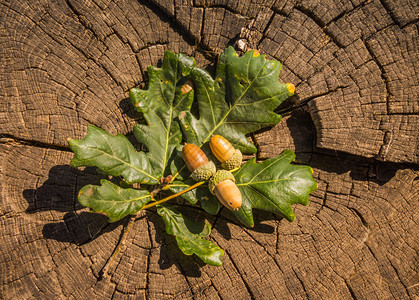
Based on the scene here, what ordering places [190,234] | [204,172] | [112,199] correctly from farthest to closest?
1. [190,234]
2. [204,172]
3. [112,199]

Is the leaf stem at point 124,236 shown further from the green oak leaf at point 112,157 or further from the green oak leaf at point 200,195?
the green oak leaf at point 112,157

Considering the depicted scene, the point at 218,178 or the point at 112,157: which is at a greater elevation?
the point at 218,178

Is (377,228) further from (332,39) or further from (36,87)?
(36,87)

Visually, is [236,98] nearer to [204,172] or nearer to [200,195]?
[204,172]

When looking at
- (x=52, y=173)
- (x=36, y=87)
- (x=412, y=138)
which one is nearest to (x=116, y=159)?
(x=52, y=173)

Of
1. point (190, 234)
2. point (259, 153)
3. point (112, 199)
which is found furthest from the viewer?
point (259, 153)

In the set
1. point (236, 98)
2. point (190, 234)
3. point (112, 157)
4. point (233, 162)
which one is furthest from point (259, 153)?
point (112, 157)

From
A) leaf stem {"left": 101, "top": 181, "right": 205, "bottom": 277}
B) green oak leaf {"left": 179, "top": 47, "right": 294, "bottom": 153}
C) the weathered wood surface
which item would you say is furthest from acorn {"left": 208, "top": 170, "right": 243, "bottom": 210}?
the weathered wood surface
